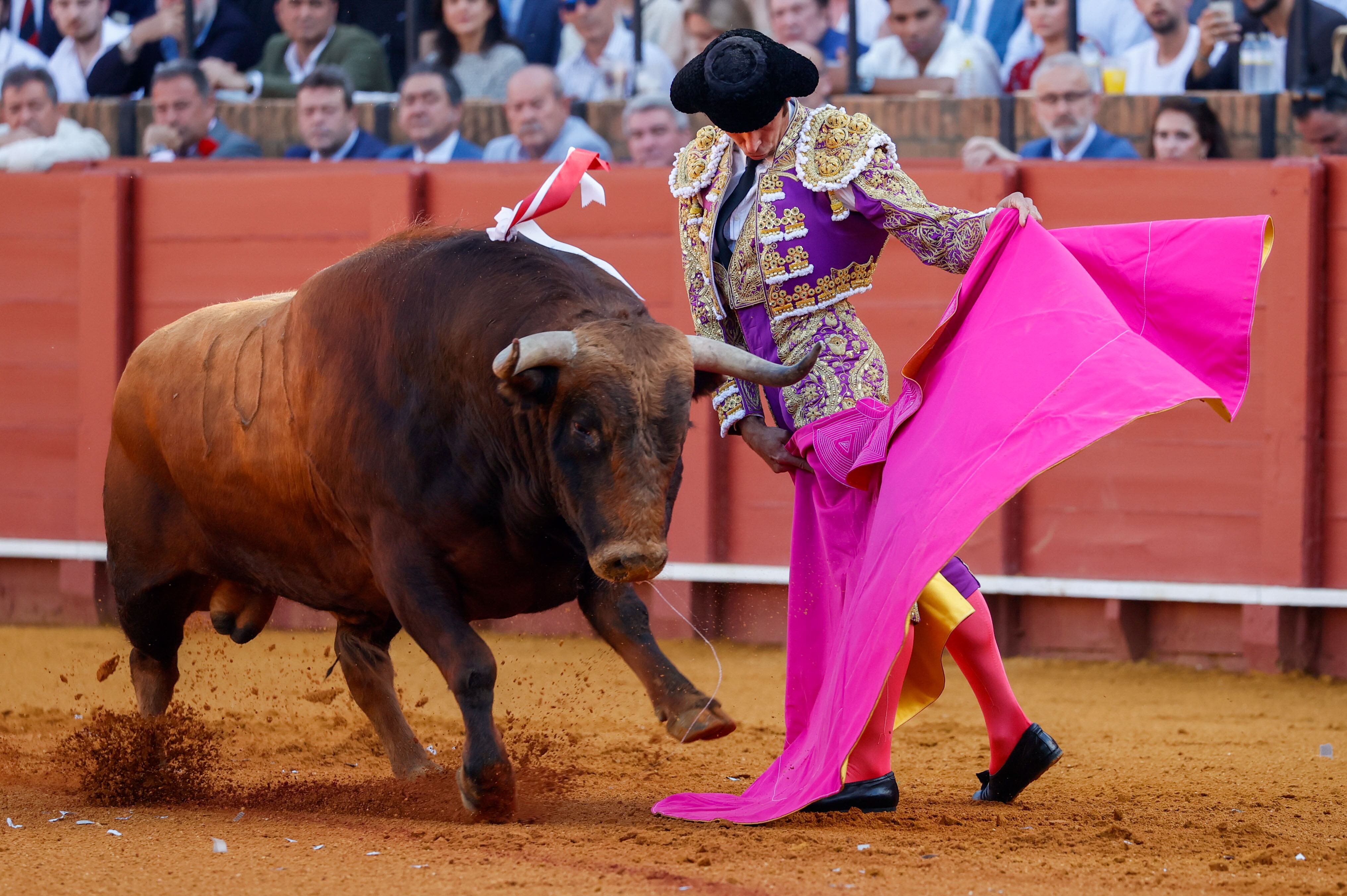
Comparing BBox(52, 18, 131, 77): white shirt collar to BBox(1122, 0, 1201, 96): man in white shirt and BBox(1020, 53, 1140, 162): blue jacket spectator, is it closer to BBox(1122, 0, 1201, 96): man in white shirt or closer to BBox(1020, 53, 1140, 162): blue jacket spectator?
BBox(1020, 53, 1140, 162): blue jacket spectator

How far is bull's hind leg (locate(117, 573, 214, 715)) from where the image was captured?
398cm

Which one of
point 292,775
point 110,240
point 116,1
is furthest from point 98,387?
point 292,775

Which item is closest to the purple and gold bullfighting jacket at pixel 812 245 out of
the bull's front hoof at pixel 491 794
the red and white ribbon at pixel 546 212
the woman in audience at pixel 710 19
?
the red and white ribbon at pixel 546 212

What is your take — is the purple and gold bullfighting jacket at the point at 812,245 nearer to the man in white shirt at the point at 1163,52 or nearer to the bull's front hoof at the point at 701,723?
the bull's front hoof at the point at 701,723

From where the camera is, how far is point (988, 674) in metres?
3.23

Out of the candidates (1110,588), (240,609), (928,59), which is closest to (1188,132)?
(928,59)

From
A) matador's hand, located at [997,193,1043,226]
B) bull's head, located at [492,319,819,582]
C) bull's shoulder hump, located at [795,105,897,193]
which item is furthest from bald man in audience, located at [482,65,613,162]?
bull's head, located at [492,319,819,582]

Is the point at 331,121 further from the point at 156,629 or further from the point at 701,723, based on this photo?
the point at 701,723

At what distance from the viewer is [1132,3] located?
6258 millimetres

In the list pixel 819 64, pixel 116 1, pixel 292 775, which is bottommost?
pixel 292 775

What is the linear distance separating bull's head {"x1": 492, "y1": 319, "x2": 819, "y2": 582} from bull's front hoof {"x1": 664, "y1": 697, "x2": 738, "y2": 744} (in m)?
0.44

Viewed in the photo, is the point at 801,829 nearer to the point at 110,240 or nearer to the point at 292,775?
the point at 292,775

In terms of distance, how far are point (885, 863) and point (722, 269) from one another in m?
1.22

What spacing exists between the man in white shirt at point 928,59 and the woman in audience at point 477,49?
5.56 feet
